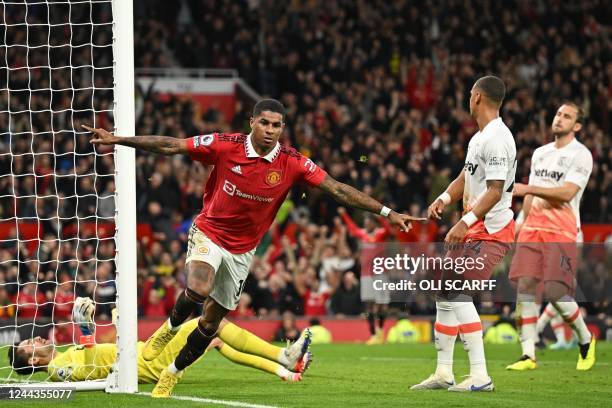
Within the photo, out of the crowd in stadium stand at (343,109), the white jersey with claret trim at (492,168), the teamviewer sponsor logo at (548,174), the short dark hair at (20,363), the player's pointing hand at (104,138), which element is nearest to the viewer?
the player's pointing hand at (104,138)

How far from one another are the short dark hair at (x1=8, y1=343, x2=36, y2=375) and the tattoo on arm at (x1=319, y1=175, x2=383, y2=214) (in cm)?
313

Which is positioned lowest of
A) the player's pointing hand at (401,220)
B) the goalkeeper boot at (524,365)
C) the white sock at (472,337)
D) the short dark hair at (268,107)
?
the goalkeeper boot at (524,365)

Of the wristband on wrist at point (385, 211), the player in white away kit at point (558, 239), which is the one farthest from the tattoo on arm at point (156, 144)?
the player in white away kit at point (558, 239)

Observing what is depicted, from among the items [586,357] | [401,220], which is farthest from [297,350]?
[586,357]

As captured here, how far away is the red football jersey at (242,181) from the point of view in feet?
27.8

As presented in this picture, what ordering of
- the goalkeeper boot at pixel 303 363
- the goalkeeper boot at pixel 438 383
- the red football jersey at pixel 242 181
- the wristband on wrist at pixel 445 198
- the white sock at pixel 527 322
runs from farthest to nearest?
the white sock at pixel 527 322, the goalkeeper boot at pixel 303 363, the goalkeeper boot at pixel 438 383, the wristband on wrist at pixel 445 198, the red football jersey at pixel 242 181

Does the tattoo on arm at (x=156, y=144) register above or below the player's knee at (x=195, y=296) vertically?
above

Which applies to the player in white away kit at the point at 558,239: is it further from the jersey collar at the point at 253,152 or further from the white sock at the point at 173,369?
the white sock at the point at 173,369

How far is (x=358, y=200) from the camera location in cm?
840

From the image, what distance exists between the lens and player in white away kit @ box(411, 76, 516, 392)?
8.65m

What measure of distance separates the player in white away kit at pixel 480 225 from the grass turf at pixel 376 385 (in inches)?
13.5

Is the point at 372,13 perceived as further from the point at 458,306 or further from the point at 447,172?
the point at 458,306

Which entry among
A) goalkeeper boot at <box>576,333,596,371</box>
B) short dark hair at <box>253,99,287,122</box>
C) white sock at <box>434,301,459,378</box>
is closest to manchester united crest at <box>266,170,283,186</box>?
short dark hair at <box>253,99,287,122</box>

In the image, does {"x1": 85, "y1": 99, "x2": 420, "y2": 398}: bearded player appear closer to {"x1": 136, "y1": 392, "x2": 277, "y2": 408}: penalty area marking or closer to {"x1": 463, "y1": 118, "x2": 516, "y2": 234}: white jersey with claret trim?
{"x1": 136, "y1": 392, "x2": 277, "y2": 408}: penalty area marking
